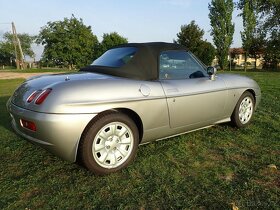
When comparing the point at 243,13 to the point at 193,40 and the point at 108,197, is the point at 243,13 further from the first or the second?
the point at 108,197

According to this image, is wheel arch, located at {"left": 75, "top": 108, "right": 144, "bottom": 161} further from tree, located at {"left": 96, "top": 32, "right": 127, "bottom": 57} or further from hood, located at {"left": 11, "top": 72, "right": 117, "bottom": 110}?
tree, located at {"left": 96, "top": 32, "right": 127, "bottom": 57}

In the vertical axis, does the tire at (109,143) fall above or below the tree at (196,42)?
below

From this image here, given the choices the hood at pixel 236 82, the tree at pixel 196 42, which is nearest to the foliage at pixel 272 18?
the tree at pixel 196 42

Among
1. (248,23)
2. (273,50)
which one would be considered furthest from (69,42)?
(273,50)

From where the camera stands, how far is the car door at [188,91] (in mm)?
3768

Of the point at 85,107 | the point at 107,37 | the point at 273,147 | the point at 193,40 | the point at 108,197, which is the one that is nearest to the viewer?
the point at 108,197

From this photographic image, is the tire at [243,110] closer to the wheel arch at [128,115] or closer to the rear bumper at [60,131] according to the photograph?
the wheel arch at [128,115]

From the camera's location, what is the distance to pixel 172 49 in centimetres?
415

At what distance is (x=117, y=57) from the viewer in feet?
13.2

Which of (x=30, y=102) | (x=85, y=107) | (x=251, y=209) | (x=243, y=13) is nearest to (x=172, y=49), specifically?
(x=85, y=107)

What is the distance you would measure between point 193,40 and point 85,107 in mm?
36653

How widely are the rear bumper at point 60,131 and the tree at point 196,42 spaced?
3451 cm

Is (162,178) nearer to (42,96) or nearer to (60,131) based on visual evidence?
(60,131)

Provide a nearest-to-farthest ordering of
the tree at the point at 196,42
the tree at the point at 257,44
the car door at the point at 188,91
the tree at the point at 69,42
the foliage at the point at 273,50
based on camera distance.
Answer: the car door at the point at 188,91, the tree at the point at 196,42, the foliage at the point at 273,50, the tree at the point at 257,44, the tree at the point at 69,42
